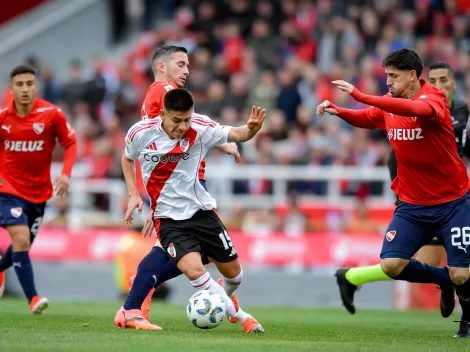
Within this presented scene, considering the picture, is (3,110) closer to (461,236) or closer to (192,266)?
(192,266)

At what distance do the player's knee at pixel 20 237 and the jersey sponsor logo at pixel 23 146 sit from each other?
85 centimetres

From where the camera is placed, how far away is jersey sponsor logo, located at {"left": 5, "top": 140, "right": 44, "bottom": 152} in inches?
436

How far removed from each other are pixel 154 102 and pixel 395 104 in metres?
2.21

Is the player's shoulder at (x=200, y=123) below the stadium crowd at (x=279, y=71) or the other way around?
below

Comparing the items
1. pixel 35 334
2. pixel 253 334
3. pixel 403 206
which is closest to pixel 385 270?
pixel 403 206

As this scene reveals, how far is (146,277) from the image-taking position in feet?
30.4

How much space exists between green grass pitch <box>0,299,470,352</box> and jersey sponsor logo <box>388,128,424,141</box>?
175 centimetres

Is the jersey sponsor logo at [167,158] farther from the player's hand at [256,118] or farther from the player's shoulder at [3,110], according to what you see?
the player's shoulder at [3,110]

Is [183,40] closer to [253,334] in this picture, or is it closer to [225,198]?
[225,198]

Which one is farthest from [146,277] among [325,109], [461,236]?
[461,236]

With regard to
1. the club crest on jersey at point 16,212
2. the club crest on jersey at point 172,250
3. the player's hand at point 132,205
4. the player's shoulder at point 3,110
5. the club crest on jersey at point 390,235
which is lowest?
the club crest on jersey at point 172,250

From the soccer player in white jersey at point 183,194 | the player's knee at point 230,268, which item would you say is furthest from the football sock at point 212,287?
the player's knee at point 230,268

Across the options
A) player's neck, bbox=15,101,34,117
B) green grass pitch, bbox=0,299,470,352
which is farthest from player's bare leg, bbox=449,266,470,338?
player's neck, bbox=15,101,34,117

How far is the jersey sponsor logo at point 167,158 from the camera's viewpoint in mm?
8859
